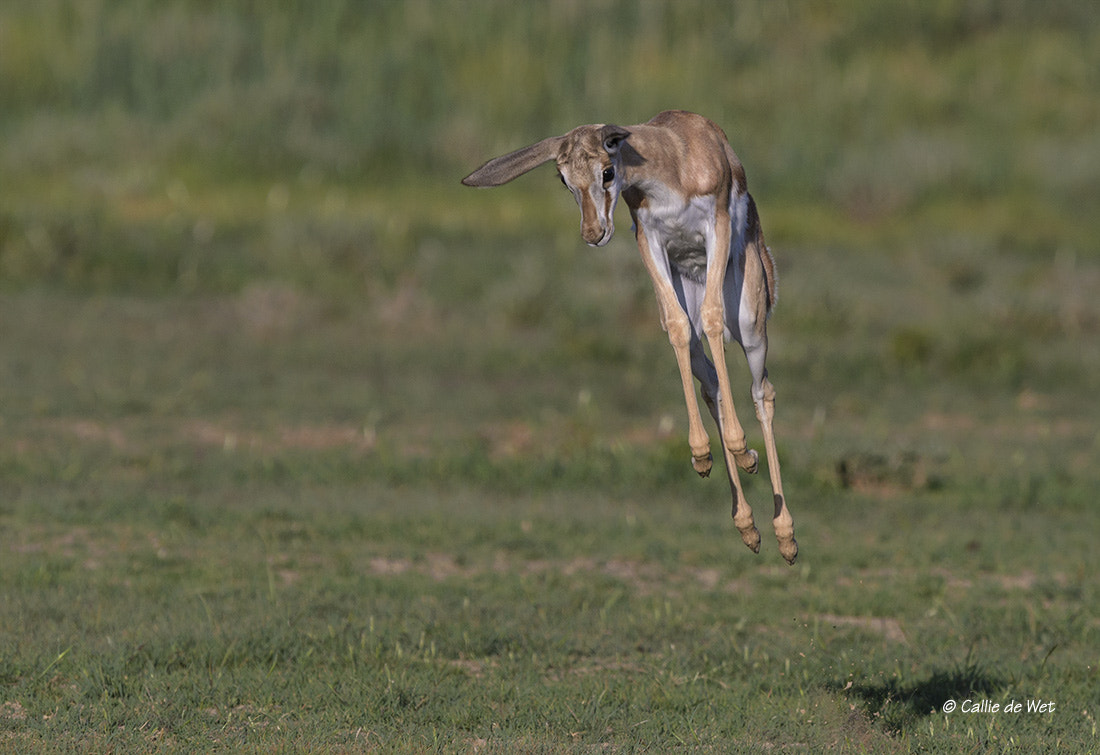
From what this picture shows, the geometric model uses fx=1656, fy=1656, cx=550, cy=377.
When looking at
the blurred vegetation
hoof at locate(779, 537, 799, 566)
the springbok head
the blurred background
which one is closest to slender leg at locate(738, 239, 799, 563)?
hoof at locate(779, 537, 799, 566)

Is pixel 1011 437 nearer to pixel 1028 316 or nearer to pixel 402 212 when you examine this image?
pixel 1028 316

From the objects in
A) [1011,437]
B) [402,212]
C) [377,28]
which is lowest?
[1011,437]

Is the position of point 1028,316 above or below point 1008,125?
below

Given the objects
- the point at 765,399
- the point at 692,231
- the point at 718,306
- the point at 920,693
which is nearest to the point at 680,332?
the point at 718,306

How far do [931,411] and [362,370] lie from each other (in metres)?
6.89

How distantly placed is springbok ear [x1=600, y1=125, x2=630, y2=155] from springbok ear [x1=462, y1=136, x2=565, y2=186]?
196mm

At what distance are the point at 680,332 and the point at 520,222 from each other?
19405 mm

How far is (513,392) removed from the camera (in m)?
19.5

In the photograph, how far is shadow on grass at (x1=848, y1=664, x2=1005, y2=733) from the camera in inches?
362

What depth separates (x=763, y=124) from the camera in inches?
1140

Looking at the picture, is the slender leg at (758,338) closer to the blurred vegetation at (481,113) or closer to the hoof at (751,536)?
the hoof at (751,536)

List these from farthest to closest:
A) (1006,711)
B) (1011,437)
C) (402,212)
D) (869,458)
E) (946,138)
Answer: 1. (946,138)
2. (402,212)
3. (1011,437)
4. (869,458)
5. (1006,711)

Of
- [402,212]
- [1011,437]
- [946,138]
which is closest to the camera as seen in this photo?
[1011,437]

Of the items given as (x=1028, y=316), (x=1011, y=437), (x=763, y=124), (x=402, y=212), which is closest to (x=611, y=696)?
(x=1011, y=437)
